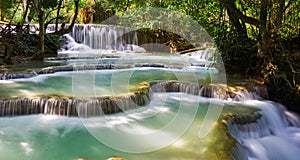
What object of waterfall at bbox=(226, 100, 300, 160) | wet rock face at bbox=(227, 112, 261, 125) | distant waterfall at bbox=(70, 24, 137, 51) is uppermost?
distant waterfall at bbox=(70, 24, 137, 51)

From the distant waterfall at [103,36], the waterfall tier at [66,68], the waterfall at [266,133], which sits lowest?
the waterfall at [266,133]

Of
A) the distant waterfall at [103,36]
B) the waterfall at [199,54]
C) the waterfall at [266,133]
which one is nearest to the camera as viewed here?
the waterfall at [266,133]

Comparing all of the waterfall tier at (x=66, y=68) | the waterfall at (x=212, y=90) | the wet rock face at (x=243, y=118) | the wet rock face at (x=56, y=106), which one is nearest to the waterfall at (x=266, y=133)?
the wet rock face at (x=243, y=118)

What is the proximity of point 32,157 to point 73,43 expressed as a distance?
13458 mm

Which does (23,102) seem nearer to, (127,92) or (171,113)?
(127,92)

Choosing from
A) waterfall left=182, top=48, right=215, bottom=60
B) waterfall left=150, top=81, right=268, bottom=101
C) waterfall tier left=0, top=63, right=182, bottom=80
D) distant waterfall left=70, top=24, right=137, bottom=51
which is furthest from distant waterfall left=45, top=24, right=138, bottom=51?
waterfall left=150, top=81, right=268, bottom=101

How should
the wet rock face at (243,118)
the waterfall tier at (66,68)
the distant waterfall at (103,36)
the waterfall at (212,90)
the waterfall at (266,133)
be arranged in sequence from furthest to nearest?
the distant waterfall at (103,36), the waterfall tier at (66,68), the waterfall at (212,90), the wet rock face at (243,118), the waterfall at (266,133)

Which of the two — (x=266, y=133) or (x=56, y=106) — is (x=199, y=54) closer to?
(x=266, y=133)

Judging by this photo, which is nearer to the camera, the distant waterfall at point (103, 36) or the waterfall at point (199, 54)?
the waterfall at point (199, 54)

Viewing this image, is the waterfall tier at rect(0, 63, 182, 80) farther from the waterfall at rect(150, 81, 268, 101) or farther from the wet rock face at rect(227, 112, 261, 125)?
the wet rock face at rect(227, 112, 261, 125)

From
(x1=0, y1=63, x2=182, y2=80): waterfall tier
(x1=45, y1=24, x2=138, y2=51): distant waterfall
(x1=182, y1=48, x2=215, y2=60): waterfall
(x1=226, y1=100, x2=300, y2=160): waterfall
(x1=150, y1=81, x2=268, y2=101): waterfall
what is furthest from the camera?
(x1=45, y1=24, x2=138, y2=51): distant waterfall

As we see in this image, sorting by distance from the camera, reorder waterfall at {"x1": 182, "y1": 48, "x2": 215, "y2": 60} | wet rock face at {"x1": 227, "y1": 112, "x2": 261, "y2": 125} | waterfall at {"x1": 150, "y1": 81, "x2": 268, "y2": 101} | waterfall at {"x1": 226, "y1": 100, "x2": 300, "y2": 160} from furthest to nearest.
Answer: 1. waterfall at {"x1": 182, "y1": 48, "x2": 215, "y2": 60}
2. waterfall at {"x1": 150, "y1": 81, "x2": 268, "y2": 101}
3. wet rock face at {"x1": 227, "y1": 112, "x2": 261, "y2": 125}
4. waterfall at {"x1": 226, "y1": 100, "x2": 300, "y2": 160}

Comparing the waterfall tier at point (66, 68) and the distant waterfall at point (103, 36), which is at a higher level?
the distant waterfall at point (103, 36)

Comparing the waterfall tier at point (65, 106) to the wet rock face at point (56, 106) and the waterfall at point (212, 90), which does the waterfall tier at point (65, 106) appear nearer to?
the wet rock face at point (56, 106)
